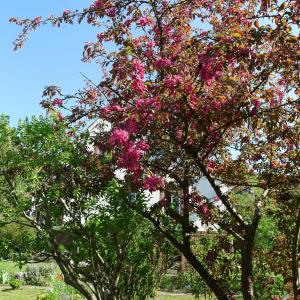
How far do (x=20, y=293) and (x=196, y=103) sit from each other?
1363 cm

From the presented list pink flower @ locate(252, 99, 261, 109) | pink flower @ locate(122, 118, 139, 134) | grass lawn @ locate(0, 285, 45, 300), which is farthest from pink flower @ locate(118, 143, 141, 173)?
grass lawn @ locate(0, 285, 45, 300)

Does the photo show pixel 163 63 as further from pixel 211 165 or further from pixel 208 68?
pixel 211 165

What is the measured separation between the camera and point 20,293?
16.5m

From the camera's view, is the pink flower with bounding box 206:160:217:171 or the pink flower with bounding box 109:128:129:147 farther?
the pink flower with bounding box 206:160:217:171

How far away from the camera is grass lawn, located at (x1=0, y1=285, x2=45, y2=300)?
1546 centimetres

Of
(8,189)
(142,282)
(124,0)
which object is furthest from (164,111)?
(142,282)

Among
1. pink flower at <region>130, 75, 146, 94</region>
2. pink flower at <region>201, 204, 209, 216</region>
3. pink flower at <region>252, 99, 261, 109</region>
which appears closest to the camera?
pink flower at <region>252, 99, 261, 109</region>

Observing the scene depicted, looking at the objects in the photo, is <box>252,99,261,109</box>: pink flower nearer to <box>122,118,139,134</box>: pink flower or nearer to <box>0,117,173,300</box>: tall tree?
<box>122,118,139,134</box>: pink flower

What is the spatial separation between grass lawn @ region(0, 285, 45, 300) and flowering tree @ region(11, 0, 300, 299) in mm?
10518

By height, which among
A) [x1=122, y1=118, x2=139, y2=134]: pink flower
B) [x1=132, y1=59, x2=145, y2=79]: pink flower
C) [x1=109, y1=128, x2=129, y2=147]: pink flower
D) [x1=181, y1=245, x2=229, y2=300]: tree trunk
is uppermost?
[x1=132, y1=59, x2=145, y2=79]: pink flower

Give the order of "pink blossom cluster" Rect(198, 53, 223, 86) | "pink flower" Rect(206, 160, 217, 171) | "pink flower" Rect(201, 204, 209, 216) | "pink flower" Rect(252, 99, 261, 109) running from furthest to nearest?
"pink flower" Rect(206, 160, 217, 171), "pink flower" Rect(201, 204, 209, 216), "pink flower" Rect(252, 99, 261, 109), "pink blossom cluster" Rect(198, 53, 223, 86)

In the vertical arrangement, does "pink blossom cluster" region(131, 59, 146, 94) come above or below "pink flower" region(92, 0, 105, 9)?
below

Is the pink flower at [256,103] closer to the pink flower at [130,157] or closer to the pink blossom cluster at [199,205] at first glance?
the pink flower at [130,157]

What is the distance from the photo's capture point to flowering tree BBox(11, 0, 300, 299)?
16.8ft
